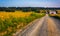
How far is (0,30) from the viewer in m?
12.7

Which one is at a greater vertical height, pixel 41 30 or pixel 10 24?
pixel 10 24

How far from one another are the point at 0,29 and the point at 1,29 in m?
0.23

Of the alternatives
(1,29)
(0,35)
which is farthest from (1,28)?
(0,35)

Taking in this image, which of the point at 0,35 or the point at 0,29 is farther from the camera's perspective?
the point at 0,29

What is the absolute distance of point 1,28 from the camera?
13117mm

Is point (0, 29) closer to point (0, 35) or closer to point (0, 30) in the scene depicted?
point (0, 30)

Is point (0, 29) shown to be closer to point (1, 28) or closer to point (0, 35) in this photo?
point (1, 28)

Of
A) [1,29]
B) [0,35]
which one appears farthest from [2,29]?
[0,35]

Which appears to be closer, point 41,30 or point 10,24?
point 41,30

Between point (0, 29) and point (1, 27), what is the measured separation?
0.38m

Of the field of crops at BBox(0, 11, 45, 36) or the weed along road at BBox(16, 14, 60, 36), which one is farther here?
the field of crops at BBox(0, 11, 45, 36)

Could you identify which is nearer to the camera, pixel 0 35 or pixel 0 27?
pixel 0 35

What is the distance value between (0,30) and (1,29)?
341 millimetres

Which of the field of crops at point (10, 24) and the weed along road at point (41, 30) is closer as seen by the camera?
the weed along road at point (41, 30)
